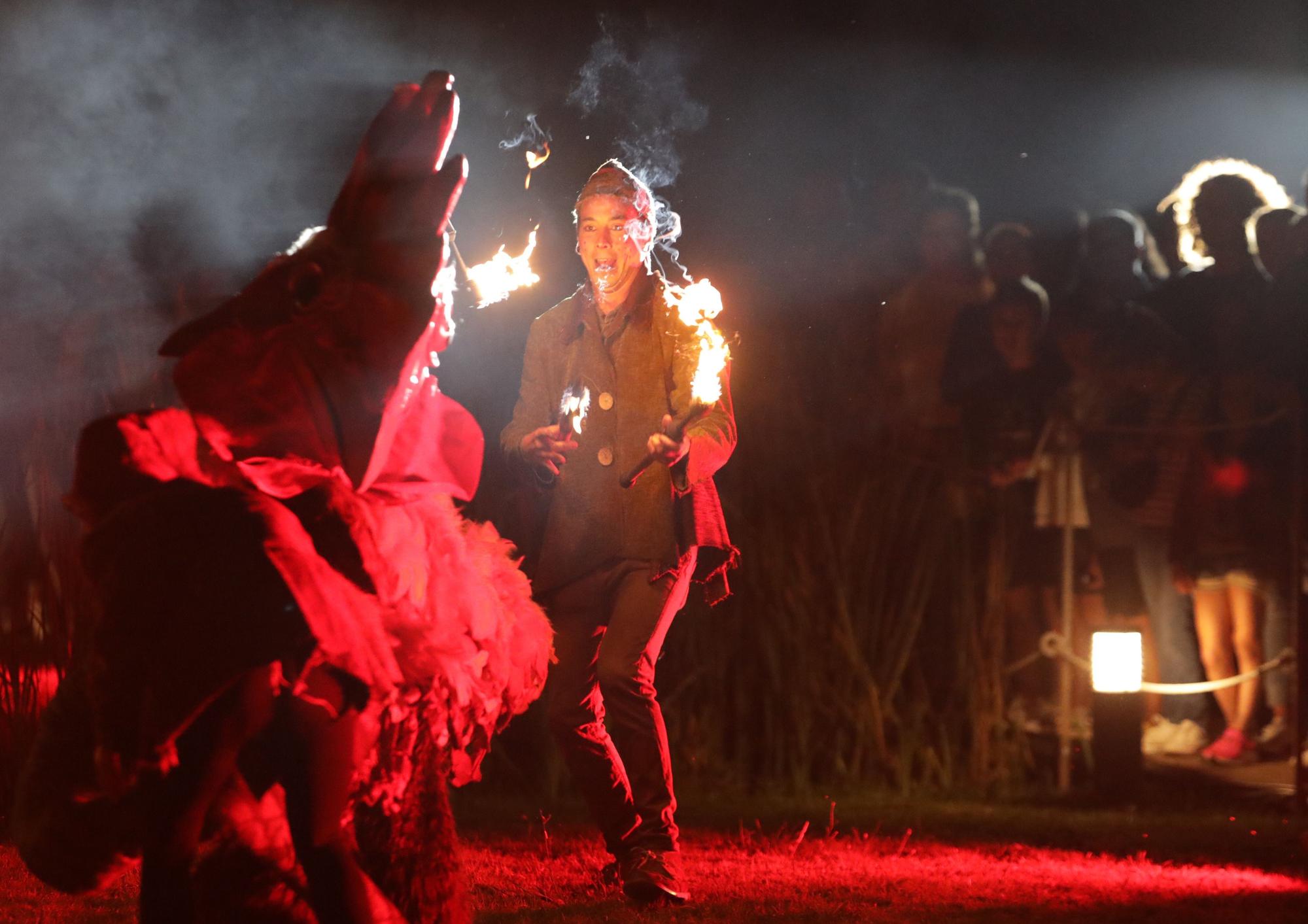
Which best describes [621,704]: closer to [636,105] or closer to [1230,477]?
[636,105]

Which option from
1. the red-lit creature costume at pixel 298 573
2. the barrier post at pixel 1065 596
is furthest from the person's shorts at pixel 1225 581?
the red-lit creature costume at pixel 298 573

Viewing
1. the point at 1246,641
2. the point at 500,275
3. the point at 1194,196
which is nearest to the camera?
the point at 500,275

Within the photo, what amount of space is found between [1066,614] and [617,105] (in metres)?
3.32

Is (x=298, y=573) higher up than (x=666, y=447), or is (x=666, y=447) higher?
(x=666, y=447)

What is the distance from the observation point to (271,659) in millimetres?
2756

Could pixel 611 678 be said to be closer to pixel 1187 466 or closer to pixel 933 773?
pixel 933 773

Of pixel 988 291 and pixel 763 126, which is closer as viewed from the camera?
pixel 988 291

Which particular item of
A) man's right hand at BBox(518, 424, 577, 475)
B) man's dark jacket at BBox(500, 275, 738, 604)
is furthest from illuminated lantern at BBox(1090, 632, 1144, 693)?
man's right hand at BBox(518, 424, 577, 475)

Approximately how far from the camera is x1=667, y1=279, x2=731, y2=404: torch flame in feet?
14.4

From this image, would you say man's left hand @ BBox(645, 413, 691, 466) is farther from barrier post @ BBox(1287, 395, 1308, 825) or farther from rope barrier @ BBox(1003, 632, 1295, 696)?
barrier post @ BBox(1287, 395, 1308, 825)

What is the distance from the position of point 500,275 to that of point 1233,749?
4.54 m

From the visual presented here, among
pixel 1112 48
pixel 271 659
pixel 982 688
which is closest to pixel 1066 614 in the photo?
pixel 982 688

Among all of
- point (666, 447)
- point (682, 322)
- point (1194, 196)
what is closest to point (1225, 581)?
point (1194, 196)

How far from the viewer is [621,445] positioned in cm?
466
